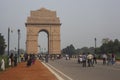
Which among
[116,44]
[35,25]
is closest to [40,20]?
[35,25]

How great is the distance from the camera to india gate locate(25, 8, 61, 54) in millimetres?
97875

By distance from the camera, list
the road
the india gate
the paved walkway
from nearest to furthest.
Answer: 1. the paved walkway
2. the road
3. the india gate

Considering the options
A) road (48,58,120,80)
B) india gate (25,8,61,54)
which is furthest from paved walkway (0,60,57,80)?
india gate (25,8,61,54)

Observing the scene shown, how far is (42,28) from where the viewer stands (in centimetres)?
9962

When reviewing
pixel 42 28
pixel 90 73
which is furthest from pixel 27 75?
pixel 42 28

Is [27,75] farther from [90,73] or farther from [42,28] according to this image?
[42,28]

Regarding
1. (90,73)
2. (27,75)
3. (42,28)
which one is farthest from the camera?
(42,28)

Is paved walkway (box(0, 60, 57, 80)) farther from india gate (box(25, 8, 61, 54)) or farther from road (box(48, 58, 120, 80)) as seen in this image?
india gate (box(25, 8, 61, 54))

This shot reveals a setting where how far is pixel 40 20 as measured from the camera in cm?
9894

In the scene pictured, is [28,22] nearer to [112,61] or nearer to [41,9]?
[41,9]

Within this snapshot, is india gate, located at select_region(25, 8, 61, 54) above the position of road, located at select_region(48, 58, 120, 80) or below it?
above

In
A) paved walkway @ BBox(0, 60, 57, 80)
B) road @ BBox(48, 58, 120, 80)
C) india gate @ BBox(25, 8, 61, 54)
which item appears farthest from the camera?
india gate @ BBox(25, 8, 61, 54)

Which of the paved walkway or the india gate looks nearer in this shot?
the paved walkway

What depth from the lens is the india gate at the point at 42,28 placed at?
97.9 meters
